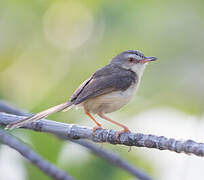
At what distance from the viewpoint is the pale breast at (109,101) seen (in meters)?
5.49

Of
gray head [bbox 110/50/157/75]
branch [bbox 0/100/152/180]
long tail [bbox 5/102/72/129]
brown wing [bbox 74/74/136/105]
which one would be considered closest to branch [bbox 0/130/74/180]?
long tail [bbox 5/102/72/129]

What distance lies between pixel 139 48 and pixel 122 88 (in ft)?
1.72

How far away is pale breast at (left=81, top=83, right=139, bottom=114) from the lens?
5.49m

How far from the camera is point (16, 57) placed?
5.85 metres

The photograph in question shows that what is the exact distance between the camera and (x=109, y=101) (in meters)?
5.53

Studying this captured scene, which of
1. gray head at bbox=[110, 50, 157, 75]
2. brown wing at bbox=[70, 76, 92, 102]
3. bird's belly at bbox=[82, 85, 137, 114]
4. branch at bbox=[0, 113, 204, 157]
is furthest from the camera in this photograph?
gray head at bbox=[110, 50, 157, 75]

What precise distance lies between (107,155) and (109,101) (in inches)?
31.9

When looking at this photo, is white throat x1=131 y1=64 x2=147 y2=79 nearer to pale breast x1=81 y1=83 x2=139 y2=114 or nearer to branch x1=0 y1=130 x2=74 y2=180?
pale breast x1=81 y1=83 x2=139 y2=114

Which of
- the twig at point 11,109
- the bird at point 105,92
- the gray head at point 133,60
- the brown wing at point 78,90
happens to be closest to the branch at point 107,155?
the twig at point 11,109

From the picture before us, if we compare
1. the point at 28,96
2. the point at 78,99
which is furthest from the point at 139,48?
the point at 28,96

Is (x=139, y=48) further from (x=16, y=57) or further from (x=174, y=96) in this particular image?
(x=16, y=57)

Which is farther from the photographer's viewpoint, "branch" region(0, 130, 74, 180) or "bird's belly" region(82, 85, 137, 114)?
"bird's belly" region(82, 85, 137, 114)

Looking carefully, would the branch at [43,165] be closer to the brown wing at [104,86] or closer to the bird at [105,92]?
the bird at [105,92]

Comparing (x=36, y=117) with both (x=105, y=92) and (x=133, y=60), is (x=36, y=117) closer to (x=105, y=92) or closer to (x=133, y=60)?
(x=105, y=92)
